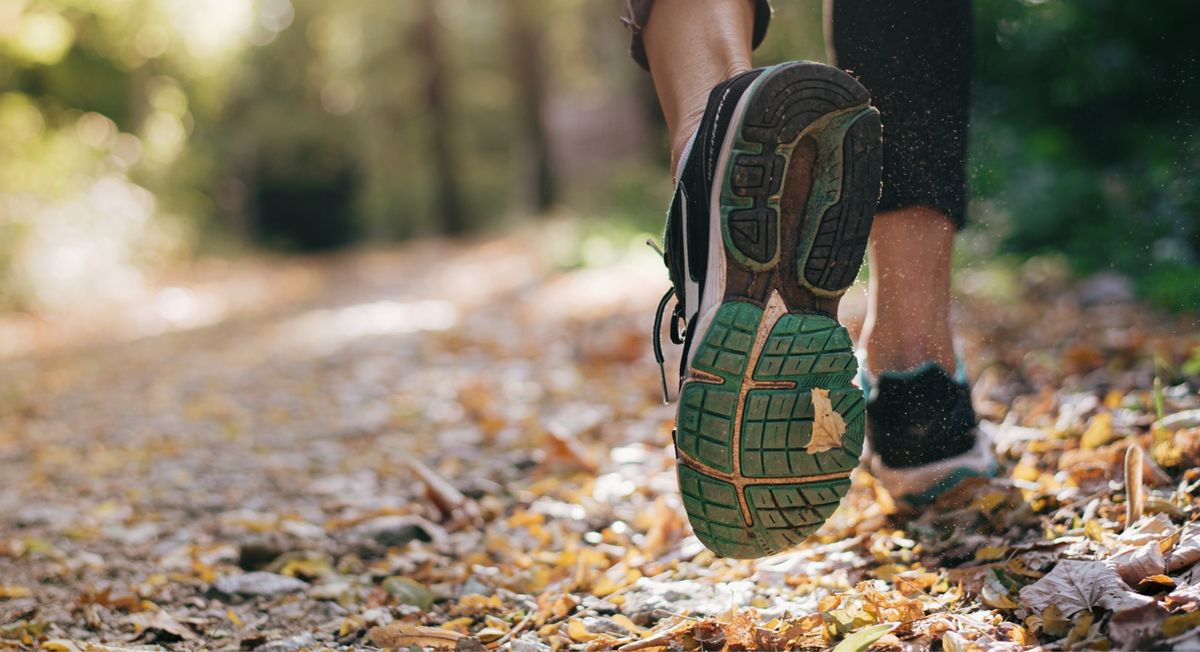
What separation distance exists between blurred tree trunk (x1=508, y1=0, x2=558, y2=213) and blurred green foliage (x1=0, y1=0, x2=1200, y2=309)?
4cm

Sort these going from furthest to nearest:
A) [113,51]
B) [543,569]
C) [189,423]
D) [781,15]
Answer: [113,51]
[781,15]
[189,423]
[543,569]

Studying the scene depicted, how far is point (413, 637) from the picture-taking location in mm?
1390

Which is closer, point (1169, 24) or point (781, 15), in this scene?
point (1169, 24)

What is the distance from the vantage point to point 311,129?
1831cm

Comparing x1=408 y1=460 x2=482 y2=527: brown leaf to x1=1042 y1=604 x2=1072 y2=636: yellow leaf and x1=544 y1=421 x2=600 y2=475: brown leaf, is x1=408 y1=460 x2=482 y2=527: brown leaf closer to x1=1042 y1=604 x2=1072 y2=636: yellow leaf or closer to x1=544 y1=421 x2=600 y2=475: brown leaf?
x1=544 y1=421 x2=600 y2=475: brown leaf

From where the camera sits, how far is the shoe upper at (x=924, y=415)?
1.56 m

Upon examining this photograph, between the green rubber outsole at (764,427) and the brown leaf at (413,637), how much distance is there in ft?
1.30

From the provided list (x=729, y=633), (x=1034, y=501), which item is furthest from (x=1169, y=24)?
(x=729, y=633)

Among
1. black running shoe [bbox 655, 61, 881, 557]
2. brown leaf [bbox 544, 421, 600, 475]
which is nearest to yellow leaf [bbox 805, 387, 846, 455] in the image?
black running shoe [bbox 655, 61, 881, 557]

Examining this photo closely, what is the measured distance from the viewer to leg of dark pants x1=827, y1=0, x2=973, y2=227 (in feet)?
5.03

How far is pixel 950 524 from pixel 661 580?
18.0 inches

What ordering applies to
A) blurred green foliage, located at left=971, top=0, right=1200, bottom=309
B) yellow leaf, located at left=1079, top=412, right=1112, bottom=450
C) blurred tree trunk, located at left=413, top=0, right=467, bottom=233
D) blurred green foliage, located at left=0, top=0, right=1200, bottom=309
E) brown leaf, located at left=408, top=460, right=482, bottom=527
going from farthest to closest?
1. blurred tree trunk, located at left=413, top=0, right=467, bottom=233
2. blurred green foliage, located at left=0, top=0, right=1200, bottom=309
3. blurred green foliage, located at left=971, top=0, right=1200, bottom=309
4. brown leaf, located at left=408, top=460, right=482, bottom=527
5. yellow leaf, located at left=1079, top=412, right=1112, bottom=450

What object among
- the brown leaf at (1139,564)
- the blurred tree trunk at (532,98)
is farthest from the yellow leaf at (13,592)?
the blurred tree trunk at (532,98)

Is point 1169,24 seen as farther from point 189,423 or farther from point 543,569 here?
point 189,423
